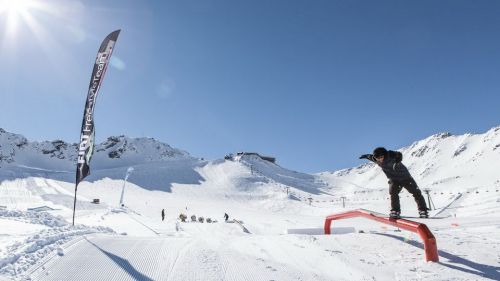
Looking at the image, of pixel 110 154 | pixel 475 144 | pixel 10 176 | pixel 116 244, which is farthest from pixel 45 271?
pixel 475 144

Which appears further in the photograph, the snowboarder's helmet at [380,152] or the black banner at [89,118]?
the black banner at [89,118]

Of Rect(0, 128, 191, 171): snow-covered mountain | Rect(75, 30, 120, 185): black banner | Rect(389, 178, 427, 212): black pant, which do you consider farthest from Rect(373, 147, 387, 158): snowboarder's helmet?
Rect(0, 128, 191, 171): snow-covered mountain

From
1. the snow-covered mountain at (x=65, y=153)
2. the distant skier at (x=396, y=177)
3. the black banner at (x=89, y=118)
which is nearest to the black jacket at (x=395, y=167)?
the distant skier at (x=396, y=177)

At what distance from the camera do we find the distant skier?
23.5 ft

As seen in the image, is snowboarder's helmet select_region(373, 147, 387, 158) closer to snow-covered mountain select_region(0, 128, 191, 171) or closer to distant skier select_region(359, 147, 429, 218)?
distant skier select_region(359, 147, 429, 218)

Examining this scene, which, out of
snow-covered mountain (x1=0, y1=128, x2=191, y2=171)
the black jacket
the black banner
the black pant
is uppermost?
snow-covered mountain (x1=0, y1=128, x2=191, y2=171)

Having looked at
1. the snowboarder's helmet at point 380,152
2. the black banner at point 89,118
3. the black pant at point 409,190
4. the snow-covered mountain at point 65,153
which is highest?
the snow-covered mountain at point 65,153

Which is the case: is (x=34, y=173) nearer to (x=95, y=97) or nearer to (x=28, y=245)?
(x=95, y=97)

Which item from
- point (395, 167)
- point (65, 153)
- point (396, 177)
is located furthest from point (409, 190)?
point (65, 153)

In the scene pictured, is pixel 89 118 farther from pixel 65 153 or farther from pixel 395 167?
pixel 65 153

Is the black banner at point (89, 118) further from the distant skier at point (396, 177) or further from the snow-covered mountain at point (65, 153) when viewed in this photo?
the snow-covered mountain at point (65, 153)

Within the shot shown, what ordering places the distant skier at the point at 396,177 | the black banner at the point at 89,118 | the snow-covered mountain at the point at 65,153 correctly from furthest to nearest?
1. the snow-covered mountain at the point at 65,153
2. the black banner at the point at 89,118
3. the distant skier at the point at 396,177

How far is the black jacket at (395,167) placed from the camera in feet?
23.5

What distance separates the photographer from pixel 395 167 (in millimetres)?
7230
